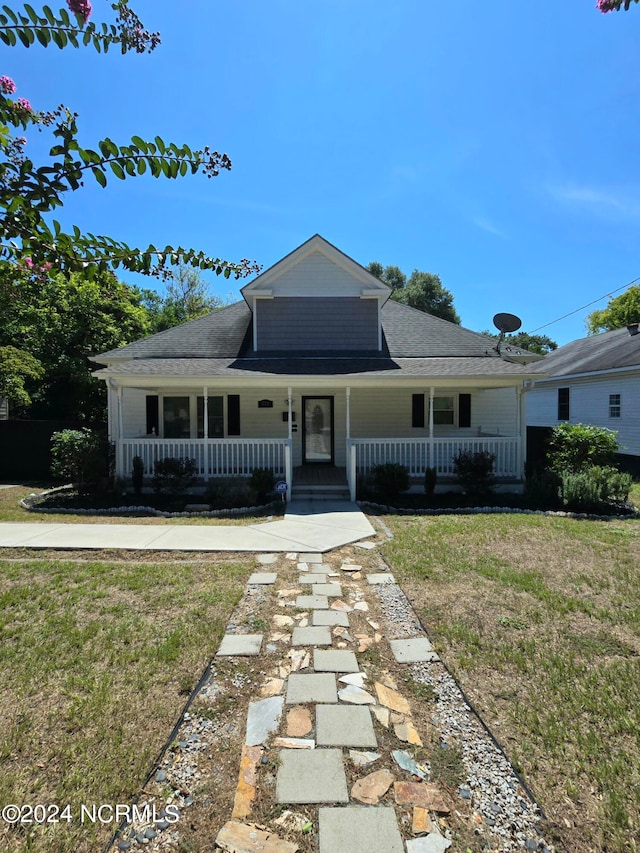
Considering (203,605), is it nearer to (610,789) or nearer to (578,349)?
(610,789)

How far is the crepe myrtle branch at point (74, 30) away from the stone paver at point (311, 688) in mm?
3491

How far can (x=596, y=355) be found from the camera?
1805cm

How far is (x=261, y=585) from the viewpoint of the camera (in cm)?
458

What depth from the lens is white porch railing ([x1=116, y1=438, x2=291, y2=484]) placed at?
10047mm

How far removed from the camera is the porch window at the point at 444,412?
41.1 ft

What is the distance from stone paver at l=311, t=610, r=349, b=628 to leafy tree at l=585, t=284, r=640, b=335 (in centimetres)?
4057

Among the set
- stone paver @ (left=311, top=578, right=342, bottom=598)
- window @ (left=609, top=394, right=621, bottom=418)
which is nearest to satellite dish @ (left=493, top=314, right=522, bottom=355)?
window @ (left=609, top=394, right=621, bottom=418)

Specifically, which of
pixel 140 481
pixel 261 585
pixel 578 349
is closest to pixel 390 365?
pixel 140 481

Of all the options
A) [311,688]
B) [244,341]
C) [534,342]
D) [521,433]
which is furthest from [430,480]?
[534,342]

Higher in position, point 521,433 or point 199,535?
point 521,433

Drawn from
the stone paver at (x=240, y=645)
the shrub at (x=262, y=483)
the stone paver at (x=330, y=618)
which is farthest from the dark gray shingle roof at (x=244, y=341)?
the stone paver at (x=240, y=645)

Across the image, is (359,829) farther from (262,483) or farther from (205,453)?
(205,453)

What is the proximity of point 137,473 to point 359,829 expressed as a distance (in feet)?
30.2

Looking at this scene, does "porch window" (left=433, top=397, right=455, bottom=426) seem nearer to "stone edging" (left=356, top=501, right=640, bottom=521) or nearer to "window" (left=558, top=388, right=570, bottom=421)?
"stone edging" (left=356, top=501, right=640, bottom=521)
